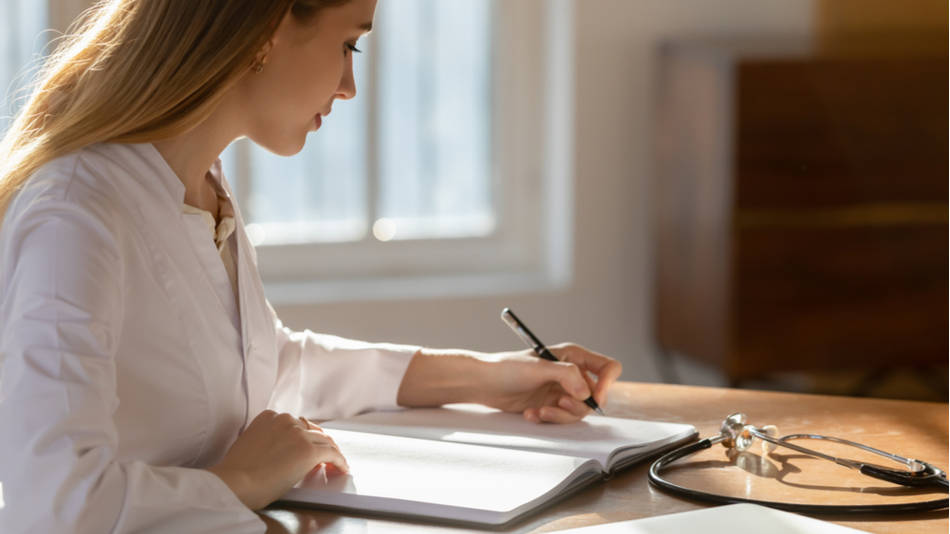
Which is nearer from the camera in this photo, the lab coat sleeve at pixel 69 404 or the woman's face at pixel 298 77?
the lab coat sleeve at pixel 69 404

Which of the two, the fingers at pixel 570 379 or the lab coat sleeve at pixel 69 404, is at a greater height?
the lab coat sleeve at pixel 69 404

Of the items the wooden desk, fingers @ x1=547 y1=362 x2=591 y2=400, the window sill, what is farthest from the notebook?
the window sill

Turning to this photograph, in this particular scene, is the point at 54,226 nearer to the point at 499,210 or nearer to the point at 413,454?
the point at 413,454

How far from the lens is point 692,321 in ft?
12.6

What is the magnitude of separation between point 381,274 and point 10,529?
2946 mm

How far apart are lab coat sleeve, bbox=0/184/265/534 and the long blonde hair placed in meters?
0.13

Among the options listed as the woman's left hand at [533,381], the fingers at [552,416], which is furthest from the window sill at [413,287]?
the fingers at [552,416]

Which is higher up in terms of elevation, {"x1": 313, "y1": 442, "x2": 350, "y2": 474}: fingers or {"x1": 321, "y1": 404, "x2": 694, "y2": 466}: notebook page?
{"x1": 313, "y1": 442, "x2": 350, "y2": 474}: fingers

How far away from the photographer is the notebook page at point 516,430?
58.9 inches

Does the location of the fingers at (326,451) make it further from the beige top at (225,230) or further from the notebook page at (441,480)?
the beige top at (225,230)

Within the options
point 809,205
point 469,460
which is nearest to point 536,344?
point 469,460

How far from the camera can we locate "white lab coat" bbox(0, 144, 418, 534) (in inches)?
43.6

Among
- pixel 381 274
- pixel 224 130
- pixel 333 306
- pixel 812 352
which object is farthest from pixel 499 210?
pixel 224 130

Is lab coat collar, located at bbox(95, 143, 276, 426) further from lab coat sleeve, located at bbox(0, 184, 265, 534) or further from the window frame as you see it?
the window frame
